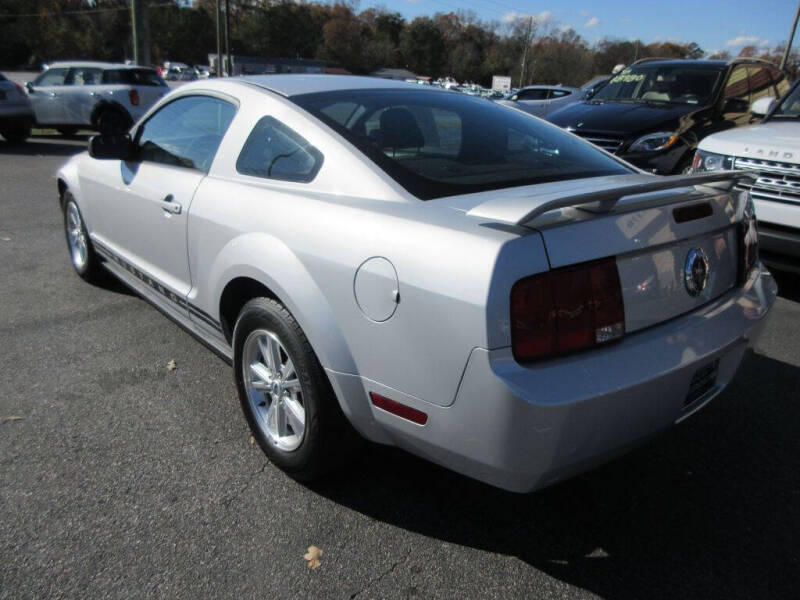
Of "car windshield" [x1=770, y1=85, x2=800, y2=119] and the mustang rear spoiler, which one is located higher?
"car windshield" [x1=770, y1=85, x2=800, y2=119]

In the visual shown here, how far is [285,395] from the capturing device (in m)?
2.54

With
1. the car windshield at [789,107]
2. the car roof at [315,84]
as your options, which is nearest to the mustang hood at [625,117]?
the car windshield at [789,107]

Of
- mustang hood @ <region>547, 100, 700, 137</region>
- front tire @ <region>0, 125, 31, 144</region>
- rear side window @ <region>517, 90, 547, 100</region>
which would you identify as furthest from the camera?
rear side window @ <region>517, 90, 547, 100</region>

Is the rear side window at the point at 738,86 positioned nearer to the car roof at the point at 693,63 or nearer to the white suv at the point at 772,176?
the car roof at the point at 693,63

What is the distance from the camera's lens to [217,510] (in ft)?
7.85

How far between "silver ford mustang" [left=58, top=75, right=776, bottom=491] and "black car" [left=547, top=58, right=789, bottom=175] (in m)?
3.76

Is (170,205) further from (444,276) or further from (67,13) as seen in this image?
(67,13)

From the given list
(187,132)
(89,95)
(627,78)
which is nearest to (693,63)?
(627,78)

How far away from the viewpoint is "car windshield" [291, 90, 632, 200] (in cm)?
239

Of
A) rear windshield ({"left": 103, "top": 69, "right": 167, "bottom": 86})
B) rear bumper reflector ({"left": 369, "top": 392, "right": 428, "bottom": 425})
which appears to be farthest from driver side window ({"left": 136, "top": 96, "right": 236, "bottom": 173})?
rear windshield ({"left": 103, "top": 69, "right": 167, "bottom": 86})

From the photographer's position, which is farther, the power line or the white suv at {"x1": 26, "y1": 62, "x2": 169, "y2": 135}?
the power line

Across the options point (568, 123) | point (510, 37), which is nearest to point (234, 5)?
point (510, 37)

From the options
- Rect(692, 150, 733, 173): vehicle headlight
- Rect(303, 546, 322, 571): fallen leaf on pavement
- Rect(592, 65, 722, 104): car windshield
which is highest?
Rect(592, 65, 722, 104): car windshield

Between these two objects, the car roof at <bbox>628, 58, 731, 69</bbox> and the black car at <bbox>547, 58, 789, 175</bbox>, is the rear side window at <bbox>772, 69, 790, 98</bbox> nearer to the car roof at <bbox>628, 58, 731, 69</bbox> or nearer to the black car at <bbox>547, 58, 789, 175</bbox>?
the black car at <bbox>547, 58, 789, 175</bbox>
